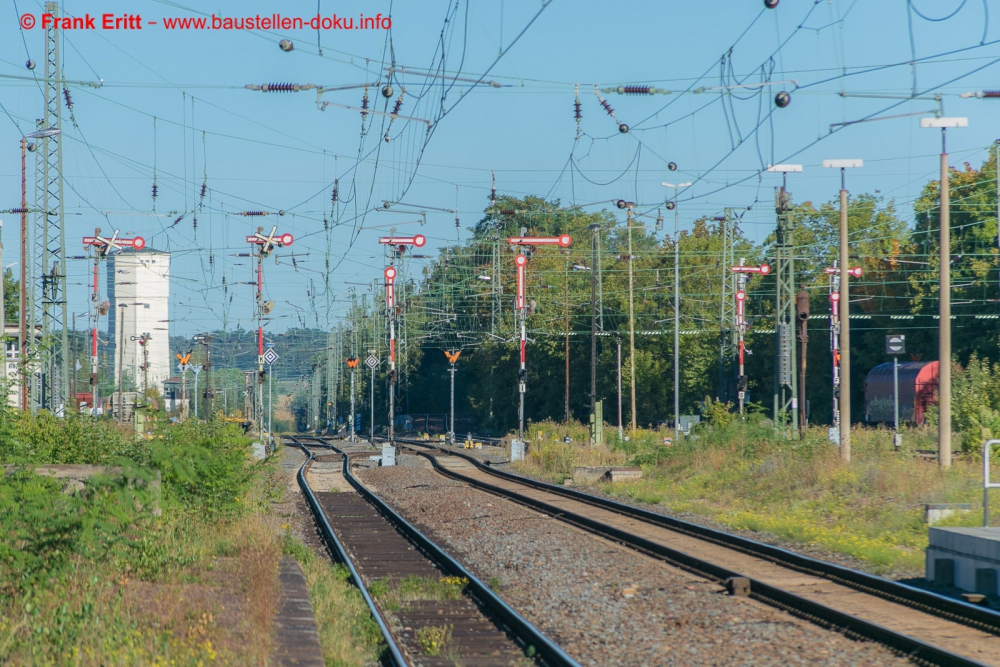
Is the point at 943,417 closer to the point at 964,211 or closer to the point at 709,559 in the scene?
the point at 709,559

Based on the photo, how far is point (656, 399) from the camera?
7206 centimetres

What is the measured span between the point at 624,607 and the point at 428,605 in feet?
7.85

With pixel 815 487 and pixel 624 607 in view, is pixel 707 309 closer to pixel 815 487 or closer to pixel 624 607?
pixel 815 487

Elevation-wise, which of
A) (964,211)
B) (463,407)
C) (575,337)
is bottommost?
(463,407)

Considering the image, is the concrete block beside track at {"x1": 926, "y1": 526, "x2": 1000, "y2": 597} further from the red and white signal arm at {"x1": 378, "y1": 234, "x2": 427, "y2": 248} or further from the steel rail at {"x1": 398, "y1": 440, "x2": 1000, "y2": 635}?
the red and white signal arm at {"x1": 378, "y1": 234, "x2": 427, "y2": 248}

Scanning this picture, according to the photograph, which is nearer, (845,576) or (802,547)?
(845,576)

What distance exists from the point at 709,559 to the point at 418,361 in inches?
3720

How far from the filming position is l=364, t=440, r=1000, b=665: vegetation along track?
9.84 meters

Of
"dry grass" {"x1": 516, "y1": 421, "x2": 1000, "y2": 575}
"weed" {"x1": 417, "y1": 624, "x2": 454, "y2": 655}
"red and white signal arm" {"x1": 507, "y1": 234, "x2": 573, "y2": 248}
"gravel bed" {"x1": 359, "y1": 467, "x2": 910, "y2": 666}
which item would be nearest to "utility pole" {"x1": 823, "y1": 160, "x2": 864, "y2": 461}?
"dry grass" {"x1": 516, "y1": 421, "x2": 1000, "y2": 575}

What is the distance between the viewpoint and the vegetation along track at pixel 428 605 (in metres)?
9.89

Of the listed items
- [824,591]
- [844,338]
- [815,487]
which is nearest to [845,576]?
[824,591]

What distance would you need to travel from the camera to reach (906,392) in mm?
49906

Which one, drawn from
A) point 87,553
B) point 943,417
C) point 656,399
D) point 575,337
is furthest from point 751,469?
point 575,337

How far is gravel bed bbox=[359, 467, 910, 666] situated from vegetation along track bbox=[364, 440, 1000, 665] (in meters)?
0.28
